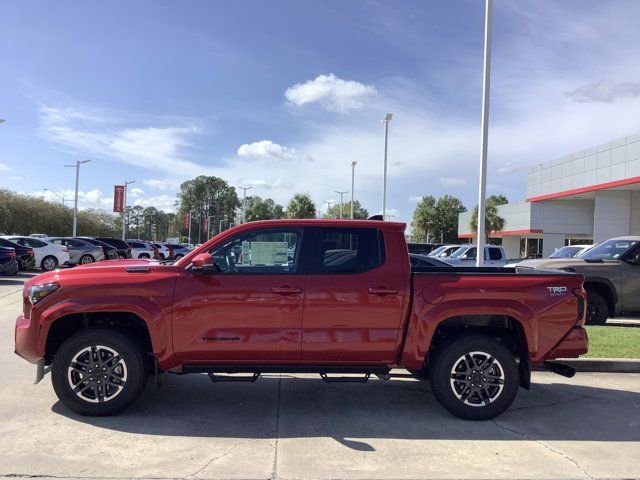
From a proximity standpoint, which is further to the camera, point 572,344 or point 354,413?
point 354,413

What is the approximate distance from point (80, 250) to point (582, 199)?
36.0 meters

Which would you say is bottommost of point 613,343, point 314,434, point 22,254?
point 314,434

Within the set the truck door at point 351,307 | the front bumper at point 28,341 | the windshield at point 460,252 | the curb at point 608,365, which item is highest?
the windshield at point 460,252

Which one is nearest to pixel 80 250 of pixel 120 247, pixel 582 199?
pixel 120 247

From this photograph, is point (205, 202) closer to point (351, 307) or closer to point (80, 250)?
point (80, 250)

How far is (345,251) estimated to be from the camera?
5359 millimetres

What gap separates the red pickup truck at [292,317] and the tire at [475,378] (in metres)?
0.01

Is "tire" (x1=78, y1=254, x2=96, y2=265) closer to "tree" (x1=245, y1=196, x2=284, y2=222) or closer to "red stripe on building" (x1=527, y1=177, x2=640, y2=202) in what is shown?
"red stripe on building" (x1=527, y1=177, x2=640, y2=202)

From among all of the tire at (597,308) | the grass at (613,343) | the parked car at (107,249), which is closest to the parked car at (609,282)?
the tire at (597,308)

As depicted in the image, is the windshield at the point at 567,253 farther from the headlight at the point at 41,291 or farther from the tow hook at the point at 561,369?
the headlight at the point at 41,291

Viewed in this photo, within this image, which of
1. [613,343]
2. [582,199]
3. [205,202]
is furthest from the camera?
[205,202]

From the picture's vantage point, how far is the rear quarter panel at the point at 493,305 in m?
5.16

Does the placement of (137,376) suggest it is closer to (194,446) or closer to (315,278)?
(194,446)

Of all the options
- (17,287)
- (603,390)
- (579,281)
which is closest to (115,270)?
(579,281)
